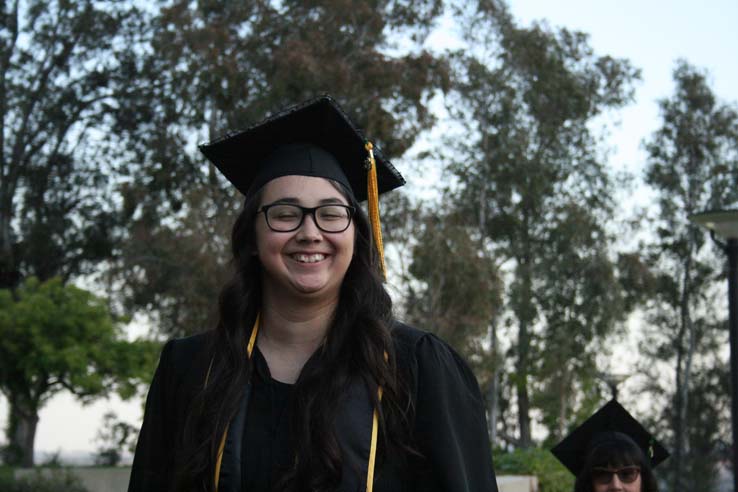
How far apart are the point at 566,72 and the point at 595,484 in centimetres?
2752

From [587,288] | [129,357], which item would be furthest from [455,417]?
[587,288]

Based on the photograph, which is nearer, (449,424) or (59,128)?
(449,424)

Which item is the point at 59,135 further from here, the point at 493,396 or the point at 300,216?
the point at 300,216

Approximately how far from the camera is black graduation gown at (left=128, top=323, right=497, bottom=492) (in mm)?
2578

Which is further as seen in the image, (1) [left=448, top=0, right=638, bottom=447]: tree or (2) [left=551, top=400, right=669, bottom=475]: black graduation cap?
(1) [left=448, top=0, right=638, bottom=447]: tree

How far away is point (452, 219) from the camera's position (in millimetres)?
25391

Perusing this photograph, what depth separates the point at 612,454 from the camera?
5.92 meters

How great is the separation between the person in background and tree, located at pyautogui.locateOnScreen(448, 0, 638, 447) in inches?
974

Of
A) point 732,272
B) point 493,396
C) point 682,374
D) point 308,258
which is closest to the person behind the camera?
point 308,258

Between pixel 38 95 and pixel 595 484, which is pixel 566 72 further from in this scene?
pixel 595 484

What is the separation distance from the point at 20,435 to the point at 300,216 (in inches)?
885

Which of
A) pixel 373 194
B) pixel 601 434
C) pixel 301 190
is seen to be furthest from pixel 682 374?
pixel 301 190

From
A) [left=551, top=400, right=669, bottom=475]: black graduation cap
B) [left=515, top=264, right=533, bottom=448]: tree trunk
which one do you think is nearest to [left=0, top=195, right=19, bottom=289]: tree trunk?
[left=515, top=264, right=533, bottom=448]: tree trunk

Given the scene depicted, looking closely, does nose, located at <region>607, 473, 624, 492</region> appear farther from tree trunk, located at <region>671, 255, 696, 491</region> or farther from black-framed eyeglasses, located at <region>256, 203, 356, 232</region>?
tree trunk, located at <region>671, 255, 696, 491</region>
